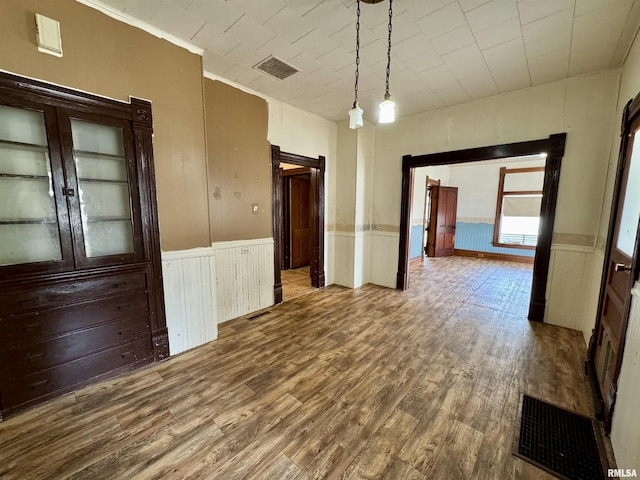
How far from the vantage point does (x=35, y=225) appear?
187 centimetres

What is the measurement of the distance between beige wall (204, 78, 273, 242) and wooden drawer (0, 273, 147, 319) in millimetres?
1036

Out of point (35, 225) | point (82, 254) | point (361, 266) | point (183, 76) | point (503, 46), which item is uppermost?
point (503, 46)

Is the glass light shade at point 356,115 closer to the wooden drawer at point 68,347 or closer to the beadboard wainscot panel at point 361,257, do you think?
the wooden drawer at point 68,347

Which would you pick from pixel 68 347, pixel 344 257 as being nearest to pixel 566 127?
pixel 344 257

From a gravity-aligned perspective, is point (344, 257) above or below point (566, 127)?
below

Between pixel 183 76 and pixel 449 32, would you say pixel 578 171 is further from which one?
pixel 183 76

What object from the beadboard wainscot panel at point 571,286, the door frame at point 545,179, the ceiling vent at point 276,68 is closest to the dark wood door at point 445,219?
Result: the door frame at point 545,179

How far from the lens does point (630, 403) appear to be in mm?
1369

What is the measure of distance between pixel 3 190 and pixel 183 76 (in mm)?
1606

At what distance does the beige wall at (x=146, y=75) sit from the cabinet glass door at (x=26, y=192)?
34 cm

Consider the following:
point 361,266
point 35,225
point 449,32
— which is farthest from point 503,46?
point 35,225

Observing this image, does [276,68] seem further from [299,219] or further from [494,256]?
[494,256]

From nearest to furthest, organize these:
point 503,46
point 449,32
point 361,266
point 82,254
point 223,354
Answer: point 82,254
point 449,32
point 503,46
point 223,354
point 361,266

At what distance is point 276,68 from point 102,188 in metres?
2.06
